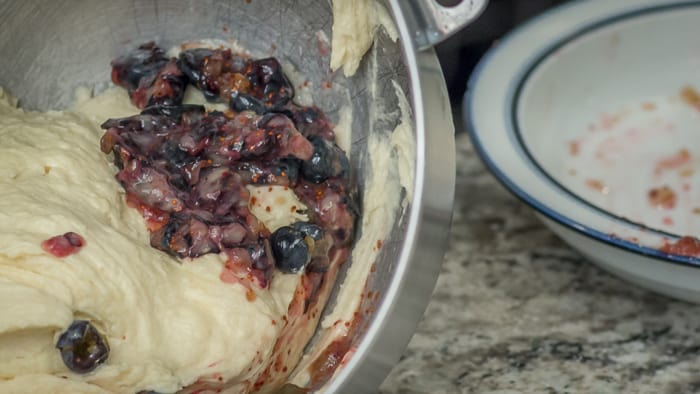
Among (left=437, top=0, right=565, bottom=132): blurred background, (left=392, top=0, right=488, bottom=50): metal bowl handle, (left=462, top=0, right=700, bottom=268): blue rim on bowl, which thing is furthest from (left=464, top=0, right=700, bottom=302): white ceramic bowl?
(left=392, top=0, right=488, bottom=50): metal bowl handle

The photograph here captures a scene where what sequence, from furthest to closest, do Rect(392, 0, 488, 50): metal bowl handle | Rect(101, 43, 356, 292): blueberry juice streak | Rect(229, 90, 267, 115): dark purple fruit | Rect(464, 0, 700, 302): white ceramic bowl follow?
Rect(464, 0, 700, 302): white ceramic bowl < Rect(229, 90, 267, 115): dark purple fruit < Rect(101, 43, 356, 292): blueberry juice streak < Rect(392, 0, 488, 50): metal bowl handle

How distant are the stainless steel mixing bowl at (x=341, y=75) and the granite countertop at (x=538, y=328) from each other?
30 centimetres

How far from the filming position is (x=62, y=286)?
0.99 meters

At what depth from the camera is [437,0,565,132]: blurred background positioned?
1854 millimetres

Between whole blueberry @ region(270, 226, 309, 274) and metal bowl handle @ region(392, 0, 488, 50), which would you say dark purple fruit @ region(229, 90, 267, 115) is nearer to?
whole blueberry @ region(270, 226, 309, 274)

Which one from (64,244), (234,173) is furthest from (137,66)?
Result: (64,244)

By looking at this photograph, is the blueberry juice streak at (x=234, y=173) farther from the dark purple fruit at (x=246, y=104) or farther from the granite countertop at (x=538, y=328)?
the granite countertop at (x=538, y=328)

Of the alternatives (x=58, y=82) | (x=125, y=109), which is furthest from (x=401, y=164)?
(x=58, y=82)

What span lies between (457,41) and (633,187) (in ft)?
1.61

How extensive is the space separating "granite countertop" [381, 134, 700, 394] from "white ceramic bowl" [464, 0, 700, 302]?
0.35ft

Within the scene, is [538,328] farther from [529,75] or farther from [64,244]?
[64,244]

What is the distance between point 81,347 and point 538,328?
0.72 metres

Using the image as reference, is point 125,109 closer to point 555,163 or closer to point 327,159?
point 327,159

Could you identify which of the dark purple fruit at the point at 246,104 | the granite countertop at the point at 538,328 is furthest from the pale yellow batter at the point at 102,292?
the granite countertop at the point at 538,328
